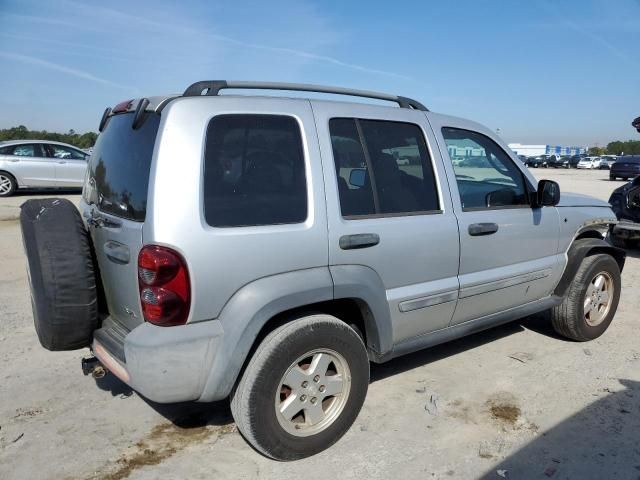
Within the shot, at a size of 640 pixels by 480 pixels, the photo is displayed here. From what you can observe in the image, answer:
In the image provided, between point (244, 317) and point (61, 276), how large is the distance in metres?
0.98

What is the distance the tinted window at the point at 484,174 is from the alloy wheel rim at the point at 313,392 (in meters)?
1.39

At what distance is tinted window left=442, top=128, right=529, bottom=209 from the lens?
356 centimetres

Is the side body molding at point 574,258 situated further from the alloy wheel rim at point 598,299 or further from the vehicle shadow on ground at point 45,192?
the vehicle shadow on ground at point 45,192

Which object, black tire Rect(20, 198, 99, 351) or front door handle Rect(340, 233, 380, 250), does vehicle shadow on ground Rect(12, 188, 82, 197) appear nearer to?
black tire Rect(20, 198, 99, 351)

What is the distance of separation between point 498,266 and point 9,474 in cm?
316

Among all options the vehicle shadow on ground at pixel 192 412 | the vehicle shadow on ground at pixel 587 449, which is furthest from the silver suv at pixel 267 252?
the vehicle shadow on ground at pixel 587 449

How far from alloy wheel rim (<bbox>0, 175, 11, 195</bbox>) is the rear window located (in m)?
12.7

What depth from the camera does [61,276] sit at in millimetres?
2666

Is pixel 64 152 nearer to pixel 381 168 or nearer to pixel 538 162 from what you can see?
pixel 381 168

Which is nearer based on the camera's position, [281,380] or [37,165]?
[281,380]

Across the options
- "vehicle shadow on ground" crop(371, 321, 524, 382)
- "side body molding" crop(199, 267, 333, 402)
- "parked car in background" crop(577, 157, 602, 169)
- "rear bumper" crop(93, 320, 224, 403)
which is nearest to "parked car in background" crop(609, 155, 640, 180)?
"parked car in background" crop(577, 157, 602, 169)

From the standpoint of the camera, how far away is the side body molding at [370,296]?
281 centimetres

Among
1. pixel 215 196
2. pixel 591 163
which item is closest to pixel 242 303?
pixel 215 196

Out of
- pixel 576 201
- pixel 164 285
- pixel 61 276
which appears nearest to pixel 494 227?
pixel 576 201
